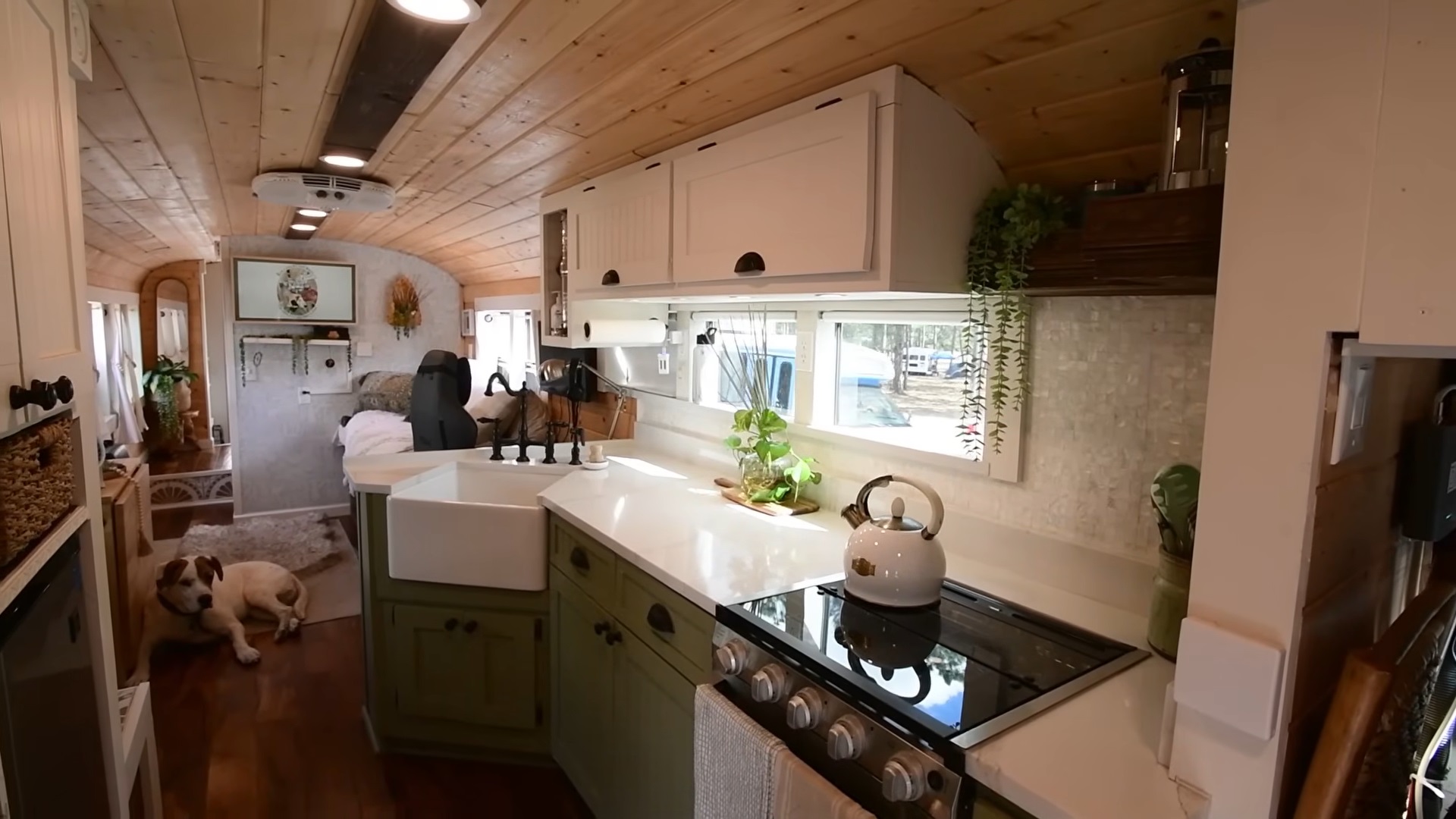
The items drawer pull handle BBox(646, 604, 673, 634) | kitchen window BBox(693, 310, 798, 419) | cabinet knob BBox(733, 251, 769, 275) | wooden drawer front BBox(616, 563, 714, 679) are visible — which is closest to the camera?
wooden drawer front BBox(616, 563, 714, 679)

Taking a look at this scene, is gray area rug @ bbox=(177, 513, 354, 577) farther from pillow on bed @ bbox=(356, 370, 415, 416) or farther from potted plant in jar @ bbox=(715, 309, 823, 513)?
potted plant in jar @ bbox=(715, 309, 823, 513)

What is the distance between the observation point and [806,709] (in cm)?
123

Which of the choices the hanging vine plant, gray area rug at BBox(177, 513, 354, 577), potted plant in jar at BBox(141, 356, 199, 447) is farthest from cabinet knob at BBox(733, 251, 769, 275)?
potted plant in jar at BBox(141, 356, 199, 447)

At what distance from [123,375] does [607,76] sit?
6.06m

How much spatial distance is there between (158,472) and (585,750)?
6.07 m

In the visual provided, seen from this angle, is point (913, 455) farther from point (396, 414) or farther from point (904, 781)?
point (396, 414)

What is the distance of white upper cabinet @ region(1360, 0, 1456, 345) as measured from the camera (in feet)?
2.19

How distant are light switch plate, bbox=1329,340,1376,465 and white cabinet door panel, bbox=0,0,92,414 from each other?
1542 mm

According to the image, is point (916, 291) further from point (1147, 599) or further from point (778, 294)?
point (1147, 599)

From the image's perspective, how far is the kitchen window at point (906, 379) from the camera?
6.03 ft

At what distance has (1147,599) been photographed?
4.77 ft

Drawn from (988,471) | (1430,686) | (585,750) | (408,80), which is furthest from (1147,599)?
(408,80)

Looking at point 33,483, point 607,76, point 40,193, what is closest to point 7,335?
point 33,483

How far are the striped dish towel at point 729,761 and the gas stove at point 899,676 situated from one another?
5 centimetres
